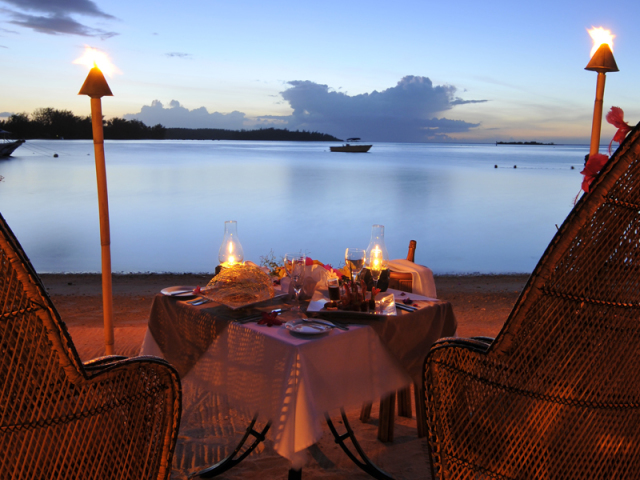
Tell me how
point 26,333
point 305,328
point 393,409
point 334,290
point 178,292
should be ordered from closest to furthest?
point 26,333, point 305,328, point 334,290, point 178,292, point 393,409

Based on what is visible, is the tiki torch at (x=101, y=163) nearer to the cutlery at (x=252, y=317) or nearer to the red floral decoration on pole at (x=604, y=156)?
the cutlery at (x=252, y=317)

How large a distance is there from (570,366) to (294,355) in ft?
2.62

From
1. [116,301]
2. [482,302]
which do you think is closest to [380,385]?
[482,302]

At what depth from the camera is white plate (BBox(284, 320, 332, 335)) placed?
1.71 m

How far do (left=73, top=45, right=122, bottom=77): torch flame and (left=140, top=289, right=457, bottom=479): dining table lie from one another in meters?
1.58

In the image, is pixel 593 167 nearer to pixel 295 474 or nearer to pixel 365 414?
pixel 295 474

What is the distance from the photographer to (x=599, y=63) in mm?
3127

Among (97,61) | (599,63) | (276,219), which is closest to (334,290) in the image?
(97,61)

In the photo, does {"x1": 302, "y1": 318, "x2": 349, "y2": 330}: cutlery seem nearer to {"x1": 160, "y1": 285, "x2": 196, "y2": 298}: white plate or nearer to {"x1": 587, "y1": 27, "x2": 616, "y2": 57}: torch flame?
{"x1": 160, "y1": 285, "x2": 196, "y2": 298}: white plate

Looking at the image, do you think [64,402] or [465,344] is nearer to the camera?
[64,402]

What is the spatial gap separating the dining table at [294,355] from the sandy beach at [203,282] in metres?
0.13

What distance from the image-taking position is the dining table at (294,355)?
159 centimetres

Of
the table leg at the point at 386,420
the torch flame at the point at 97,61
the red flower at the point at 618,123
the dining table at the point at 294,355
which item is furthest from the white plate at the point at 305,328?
the torch flame at the point at 97,61

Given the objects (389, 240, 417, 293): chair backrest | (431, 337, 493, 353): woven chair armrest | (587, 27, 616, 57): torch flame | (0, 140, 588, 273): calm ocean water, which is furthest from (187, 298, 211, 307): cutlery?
(0, 140, 588, 273): calm ocean water
